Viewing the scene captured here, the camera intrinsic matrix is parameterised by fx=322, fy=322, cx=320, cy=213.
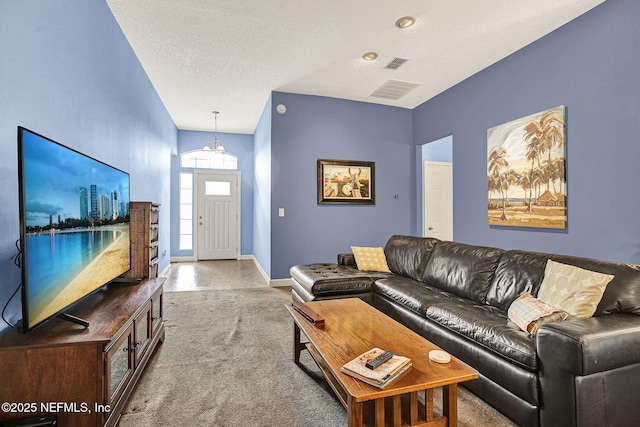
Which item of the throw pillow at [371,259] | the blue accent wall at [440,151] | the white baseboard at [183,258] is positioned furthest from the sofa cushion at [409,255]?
the white baseboard at [183,258]

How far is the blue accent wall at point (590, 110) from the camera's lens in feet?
8.60

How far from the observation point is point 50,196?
1489 mm

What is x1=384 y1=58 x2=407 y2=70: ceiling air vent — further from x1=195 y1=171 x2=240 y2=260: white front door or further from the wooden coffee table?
x1=195 y1=171 x2=240 y2=260: white front door

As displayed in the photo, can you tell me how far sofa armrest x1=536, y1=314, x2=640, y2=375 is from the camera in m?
1.42

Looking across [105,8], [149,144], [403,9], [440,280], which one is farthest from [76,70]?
[440,280]

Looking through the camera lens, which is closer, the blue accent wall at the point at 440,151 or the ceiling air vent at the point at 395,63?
the ceiling air vent at the point at 395,63

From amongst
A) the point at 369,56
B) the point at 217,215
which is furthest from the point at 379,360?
the point at 217,215

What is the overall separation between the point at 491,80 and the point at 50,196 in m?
4.47

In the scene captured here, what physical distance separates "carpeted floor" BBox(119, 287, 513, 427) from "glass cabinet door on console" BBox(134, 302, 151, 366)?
0.66ft

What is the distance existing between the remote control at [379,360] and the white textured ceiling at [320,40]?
276 cm

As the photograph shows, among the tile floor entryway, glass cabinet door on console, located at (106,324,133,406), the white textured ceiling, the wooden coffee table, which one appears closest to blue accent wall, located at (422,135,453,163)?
the white textured ceiling

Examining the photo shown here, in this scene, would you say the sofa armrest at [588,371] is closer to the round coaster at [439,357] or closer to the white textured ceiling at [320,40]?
the round coaster at [439,357]

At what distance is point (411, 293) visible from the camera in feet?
9.04

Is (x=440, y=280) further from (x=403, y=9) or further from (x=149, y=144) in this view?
(x=149, y=144)
